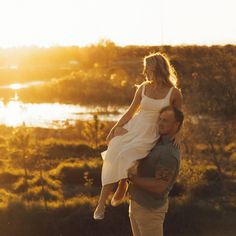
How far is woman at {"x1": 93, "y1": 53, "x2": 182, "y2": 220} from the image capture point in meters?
2.83

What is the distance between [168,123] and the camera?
8.97 ft

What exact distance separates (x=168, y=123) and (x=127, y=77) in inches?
1869

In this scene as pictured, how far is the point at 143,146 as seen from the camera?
2.84 meters

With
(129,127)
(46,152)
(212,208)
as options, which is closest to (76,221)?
(212,208)

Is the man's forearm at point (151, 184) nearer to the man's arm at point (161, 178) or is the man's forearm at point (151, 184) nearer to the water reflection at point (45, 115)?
the man's arm at point (161, 178)

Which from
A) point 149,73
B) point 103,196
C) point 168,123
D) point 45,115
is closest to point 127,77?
point 45,115

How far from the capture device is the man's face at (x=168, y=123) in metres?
2.72

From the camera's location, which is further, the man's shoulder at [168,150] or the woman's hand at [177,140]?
the woman's hand at [177,140]

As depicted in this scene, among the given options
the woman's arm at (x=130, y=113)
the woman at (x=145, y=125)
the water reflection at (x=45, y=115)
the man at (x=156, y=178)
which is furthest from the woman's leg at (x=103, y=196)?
the water reflection at (x=45, y=115)

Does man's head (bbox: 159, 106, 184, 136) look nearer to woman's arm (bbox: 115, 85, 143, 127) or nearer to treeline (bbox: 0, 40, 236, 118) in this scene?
woman's arm (bbox: 115, 85, 143, 127)

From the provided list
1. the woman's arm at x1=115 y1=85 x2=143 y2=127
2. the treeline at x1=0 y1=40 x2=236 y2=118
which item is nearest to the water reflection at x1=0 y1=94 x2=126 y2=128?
the treeline at x1=0 y1=40 x2=236 y2=118

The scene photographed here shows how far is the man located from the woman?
2.3 inches

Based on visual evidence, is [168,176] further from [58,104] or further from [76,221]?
[58,104]

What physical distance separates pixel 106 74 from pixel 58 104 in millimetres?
13583
